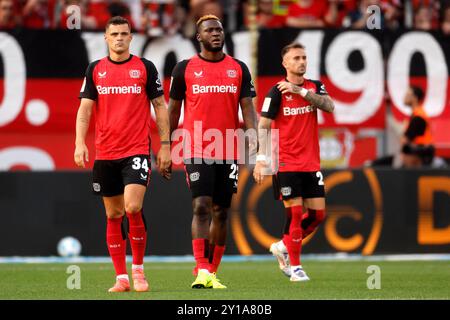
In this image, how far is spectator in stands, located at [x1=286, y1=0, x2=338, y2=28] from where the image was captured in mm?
18625

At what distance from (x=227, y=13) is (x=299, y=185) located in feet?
22.2

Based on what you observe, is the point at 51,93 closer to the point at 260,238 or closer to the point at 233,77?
the point at 260,238

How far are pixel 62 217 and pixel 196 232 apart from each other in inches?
232

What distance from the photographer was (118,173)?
10773 mm

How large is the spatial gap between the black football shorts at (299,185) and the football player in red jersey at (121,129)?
6.67 feet

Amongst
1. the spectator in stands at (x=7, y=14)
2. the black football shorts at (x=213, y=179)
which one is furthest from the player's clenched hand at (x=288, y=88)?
the spectator in stands at (x=7, y=14)

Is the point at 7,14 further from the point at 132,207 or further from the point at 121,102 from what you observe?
the point at 132,207

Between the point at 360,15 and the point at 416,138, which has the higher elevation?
the point at 360,15

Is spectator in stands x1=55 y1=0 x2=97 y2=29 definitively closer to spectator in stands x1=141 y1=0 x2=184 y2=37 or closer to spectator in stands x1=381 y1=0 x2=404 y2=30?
spectator in stands x1=141 y1=0 x2=184 y2=37

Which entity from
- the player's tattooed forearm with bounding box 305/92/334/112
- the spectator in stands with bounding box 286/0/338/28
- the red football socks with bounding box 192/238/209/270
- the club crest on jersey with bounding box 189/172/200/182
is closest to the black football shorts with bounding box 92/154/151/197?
the club crest on jersey with bounding box 189/172/200/182

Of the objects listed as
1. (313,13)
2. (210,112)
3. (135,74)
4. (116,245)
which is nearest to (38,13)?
(313,13)

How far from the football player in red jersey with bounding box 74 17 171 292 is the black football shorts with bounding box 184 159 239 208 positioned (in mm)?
343

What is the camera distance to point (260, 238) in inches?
656
